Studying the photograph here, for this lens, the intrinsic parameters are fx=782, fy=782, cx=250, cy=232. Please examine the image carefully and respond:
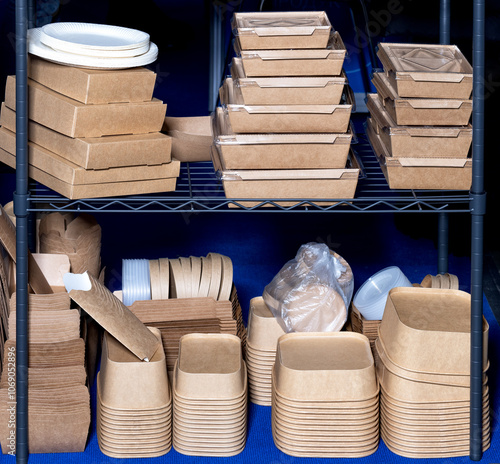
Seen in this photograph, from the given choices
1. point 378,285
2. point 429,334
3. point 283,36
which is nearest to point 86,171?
point 283,36

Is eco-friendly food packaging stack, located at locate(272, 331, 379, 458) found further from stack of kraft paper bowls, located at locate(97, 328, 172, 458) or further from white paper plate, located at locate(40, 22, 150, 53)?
white paper plate, located at locate(40, 22, 150, 53)

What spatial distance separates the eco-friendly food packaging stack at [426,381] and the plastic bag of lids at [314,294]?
0.22 meters

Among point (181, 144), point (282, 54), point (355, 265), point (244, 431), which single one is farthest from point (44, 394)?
point (355, 265)

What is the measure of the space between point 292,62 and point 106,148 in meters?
0.58

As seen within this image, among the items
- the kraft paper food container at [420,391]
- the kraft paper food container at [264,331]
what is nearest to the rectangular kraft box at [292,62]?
the kraft paper food container at [264,331]

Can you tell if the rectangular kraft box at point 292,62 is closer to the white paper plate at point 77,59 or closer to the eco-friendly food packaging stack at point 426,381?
the white paper plate at point 77,59

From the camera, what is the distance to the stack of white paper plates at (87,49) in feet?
7.07

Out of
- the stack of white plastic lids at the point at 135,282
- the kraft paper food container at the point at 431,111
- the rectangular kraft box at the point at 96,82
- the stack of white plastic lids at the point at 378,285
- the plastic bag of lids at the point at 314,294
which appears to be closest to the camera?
the rectangular kraft box at the point at 96,82

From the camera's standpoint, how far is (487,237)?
3725 millimetres

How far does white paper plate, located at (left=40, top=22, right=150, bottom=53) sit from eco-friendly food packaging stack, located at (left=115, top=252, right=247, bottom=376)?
2.65ft

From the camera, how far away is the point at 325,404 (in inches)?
90.5

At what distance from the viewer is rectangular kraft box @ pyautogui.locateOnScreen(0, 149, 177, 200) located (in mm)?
2188

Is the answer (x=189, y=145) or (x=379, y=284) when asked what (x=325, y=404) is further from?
(x=189, y=145)

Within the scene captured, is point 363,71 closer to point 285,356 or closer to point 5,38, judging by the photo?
point 5,38
